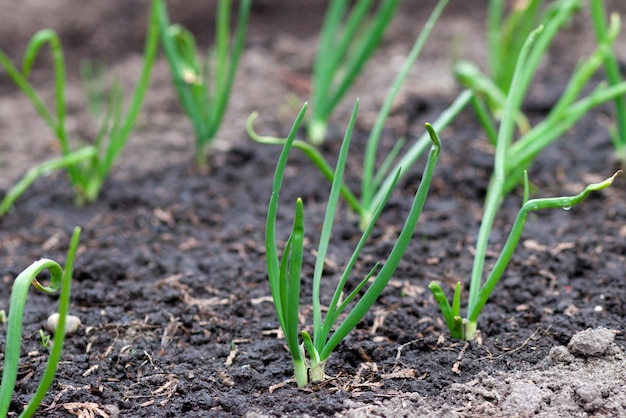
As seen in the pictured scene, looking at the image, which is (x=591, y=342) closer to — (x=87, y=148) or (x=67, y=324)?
(x=67, y=324)

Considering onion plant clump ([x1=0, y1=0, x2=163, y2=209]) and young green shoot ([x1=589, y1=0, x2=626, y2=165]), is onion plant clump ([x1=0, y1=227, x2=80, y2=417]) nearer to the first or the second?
onion plant clump ([x1=0, y1=0, x2=163, y2=209])

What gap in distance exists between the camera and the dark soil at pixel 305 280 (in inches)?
56.6

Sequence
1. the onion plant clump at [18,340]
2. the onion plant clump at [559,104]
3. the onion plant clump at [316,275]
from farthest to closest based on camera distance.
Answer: the onion plant clump at [559,104]
the onion plant clump at [316,275]
the onion plant clump at [18,340]

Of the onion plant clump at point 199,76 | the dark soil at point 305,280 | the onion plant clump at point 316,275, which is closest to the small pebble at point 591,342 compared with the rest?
the dark soil at point 305,280

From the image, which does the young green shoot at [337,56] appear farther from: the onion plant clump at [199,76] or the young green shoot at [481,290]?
the young green shoot at [481,290]

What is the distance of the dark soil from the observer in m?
1.44

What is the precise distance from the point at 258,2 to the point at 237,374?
2615 millimetres

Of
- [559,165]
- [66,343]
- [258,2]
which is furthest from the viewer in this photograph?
[258,2]

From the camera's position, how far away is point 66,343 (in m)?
1.64

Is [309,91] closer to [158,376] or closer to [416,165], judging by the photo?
[416,165]

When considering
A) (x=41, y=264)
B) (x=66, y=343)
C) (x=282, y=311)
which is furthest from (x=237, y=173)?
(x=41, y=264)

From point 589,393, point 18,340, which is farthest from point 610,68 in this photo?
point 18,340

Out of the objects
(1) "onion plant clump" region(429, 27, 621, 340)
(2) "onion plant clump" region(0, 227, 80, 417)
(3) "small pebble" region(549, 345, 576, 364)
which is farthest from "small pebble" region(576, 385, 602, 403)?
(2) "onion plant clump" region(0, 227, 80, 417)

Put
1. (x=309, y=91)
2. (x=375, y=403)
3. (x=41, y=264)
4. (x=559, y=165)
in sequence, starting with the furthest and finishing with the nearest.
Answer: (x=309, y=91), (x=559, y=165), (x=375, y=403), (x=41, y=264)
